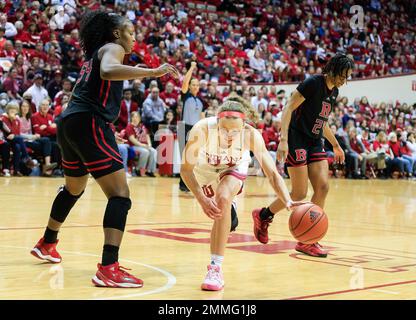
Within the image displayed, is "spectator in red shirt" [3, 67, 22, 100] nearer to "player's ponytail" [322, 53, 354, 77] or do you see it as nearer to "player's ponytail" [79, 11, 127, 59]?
"player's ponytail" [322, 53, 354, 77]

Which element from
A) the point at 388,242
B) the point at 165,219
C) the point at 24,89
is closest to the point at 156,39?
the point at 24,89

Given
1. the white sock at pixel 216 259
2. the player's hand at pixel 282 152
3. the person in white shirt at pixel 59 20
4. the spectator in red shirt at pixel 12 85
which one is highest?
the person in white shirt at pixel 59 20

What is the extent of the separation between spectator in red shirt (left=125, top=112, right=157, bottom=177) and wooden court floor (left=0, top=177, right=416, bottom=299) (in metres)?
5.77

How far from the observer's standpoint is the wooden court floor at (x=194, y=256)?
4668 mm

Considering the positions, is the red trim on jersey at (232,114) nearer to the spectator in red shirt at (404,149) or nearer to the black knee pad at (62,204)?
the black knee pad at (62,204)

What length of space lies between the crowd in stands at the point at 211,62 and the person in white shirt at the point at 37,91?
0.02m

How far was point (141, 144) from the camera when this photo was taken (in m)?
16.7

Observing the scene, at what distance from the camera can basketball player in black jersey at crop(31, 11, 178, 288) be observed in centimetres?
469

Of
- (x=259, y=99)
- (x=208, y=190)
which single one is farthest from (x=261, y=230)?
(x=259, y=99)

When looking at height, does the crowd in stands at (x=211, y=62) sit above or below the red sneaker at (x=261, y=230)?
above

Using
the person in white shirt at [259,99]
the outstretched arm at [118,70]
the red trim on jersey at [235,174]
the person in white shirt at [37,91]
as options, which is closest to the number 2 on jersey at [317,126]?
the red trim on jersey at [235,174]

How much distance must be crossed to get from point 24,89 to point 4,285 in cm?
1224

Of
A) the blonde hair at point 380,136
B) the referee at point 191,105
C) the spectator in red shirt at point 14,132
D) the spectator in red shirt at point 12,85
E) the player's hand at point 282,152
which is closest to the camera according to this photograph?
the player's hand at point 282,152
